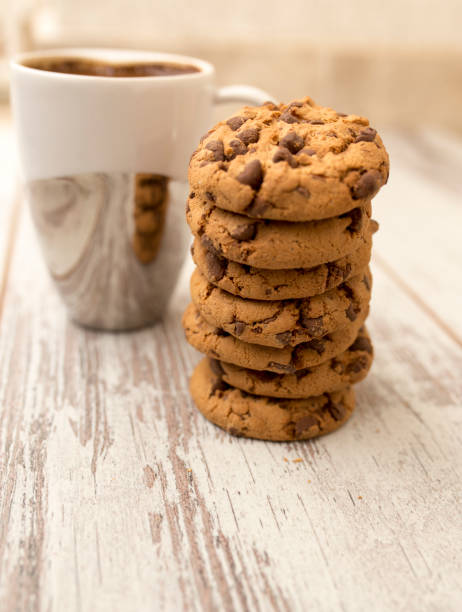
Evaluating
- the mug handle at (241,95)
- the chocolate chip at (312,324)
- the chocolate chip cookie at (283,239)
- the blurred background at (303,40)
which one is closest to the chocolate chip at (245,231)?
the chocolate chip cookie at (283,239)

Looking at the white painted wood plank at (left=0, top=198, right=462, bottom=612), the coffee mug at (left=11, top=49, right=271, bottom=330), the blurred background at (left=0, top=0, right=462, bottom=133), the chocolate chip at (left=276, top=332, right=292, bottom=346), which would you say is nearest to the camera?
the white painted wood plank at (left=0, top=198, right=462, bottom=612)

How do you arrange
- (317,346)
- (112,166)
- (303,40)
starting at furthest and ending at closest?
(303,40) → (112,166) → (317,346)

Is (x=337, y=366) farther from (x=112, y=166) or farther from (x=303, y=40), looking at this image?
(x=303, y=40)

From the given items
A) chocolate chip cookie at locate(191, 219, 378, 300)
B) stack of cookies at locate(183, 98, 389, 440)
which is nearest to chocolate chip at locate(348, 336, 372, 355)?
stack of cookies at locate(183, 98, 389, 440)

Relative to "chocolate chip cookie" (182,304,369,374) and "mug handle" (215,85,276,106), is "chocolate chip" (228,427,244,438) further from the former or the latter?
"mug handle" (215,85,276,106)

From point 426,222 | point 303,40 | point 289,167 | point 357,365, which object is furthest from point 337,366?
point 303,40

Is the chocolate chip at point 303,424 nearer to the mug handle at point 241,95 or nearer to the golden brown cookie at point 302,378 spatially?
the golden brown cookie at point 302,378

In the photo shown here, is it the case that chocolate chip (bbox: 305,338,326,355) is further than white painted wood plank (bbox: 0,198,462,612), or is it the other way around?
chocolate chip (bbox: 305,338,326,355)
